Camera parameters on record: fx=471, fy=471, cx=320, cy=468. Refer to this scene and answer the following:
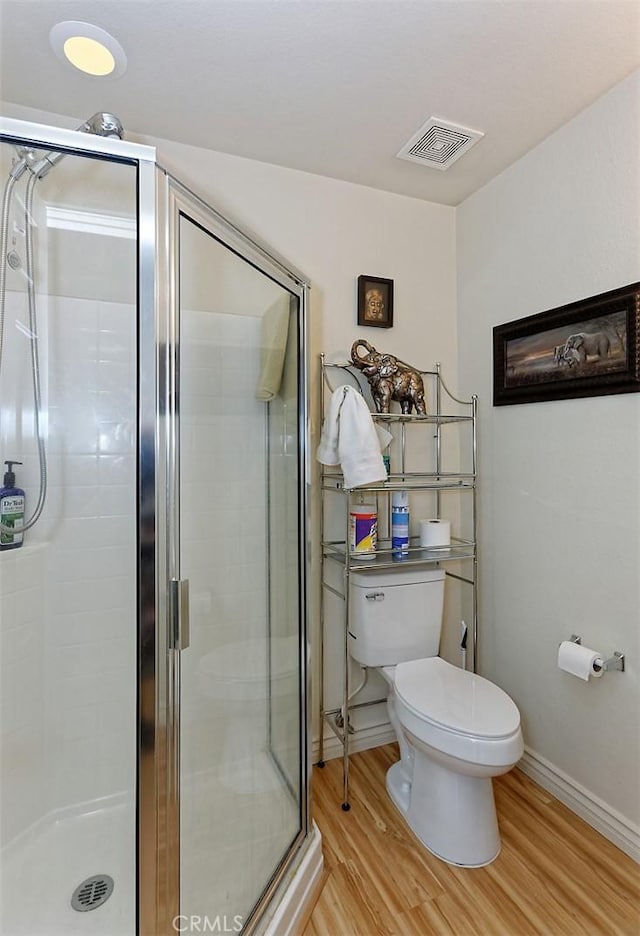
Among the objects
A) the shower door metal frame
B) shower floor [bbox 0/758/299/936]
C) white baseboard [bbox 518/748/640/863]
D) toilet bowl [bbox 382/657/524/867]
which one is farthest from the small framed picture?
white baseboard [bbox 518/748/640/863]

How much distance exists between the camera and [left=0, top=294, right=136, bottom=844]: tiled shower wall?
1498mm

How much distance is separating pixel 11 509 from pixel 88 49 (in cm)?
136

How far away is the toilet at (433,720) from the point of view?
140 cm

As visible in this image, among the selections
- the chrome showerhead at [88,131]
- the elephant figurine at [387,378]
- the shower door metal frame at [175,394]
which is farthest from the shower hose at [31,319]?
the elephant figurine at [387,378]

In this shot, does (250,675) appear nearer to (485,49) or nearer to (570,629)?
(570,629)

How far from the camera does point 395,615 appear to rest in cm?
186

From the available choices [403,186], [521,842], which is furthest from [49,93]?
[521,842]

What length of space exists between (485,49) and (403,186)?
709 millimetres

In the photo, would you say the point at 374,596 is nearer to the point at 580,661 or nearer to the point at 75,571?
the point at 580,661

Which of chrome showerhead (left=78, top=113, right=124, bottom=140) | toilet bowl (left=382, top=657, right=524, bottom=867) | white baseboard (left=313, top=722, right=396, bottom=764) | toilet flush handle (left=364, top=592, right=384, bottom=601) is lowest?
white baseboard (left=313, top=722, right=396, bottom=764)

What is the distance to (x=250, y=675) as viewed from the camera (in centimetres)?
147

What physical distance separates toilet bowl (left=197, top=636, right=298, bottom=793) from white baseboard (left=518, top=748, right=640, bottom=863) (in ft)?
3.30

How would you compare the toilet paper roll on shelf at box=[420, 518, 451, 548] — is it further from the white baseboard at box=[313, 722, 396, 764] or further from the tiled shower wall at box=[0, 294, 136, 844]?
the tiled shower wall at box=[0, 294, 136, 844]

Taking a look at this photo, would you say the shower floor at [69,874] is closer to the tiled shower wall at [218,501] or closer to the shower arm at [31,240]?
the tiled shower wall at [218,501]
